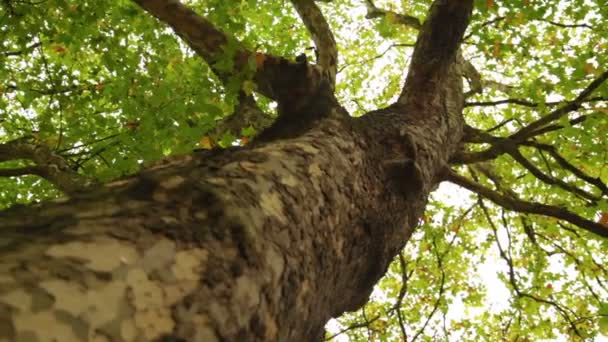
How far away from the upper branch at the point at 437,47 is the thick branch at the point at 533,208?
696 mm

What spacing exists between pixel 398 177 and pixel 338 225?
78cm

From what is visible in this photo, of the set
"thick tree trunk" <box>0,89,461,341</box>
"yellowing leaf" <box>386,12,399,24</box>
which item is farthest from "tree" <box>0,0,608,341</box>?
"yellowing leaf" <box>386,12,399,24</box>

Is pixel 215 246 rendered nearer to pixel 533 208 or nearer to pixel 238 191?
pixel 238 191

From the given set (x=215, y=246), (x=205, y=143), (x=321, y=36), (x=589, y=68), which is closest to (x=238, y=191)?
(x=215, y=246)

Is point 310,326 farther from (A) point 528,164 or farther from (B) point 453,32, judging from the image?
(A) point 528,164

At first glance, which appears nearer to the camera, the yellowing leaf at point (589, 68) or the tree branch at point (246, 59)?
the tree branch at point (246, 59)

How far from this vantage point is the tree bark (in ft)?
2.78

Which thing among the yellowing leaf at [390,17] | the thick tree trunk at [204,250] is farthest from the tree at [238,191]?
the yellowing leaf at [390,17]

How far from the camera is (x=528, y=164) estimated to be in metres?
4.15

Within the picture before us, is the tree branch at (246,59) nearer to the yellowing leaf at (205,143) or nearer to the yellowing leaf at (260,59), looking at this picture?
the yellowing leaf at (260,59)

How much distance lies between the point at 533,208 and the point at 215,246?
2977mm

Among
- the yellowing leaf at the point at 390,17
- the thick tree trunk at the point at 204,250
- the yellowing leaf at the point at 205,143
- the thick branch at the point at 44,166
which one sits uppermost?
the yellowing leaf at the point at 390,17

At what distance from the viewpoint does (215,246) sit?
118 cm

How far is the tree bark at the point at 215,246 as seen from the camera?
85 centimetres
